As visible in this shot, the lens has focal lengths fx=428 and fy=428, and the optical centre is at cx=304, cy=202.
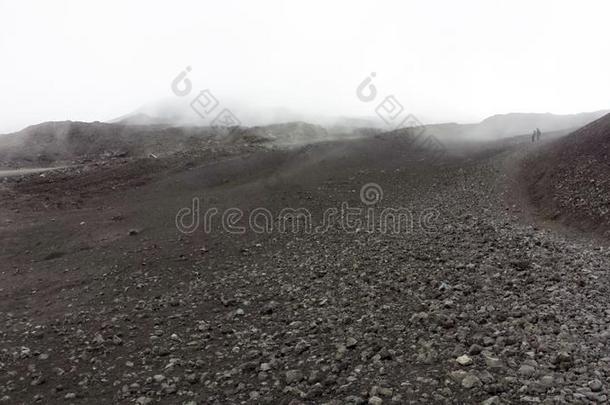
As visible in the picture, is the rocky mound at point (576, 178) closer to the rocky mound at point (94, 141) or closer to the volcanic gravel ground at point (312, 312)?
the volcanic gravel ground at point (312, 312)

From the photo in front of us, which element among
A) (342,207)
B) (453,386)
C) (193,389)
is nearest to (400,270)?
(453,386)

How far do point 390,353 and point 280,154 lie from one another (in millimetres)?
19455

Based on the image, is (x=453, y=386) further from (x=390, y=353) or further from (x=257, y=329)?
(x=257, y=329)

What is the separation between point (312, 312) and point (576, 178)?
10.8 metres

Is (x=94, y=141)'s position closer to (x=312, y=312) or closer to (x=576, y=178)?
(x=312, y=312)

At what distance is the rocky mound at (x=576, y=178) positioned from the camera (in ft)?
37.0

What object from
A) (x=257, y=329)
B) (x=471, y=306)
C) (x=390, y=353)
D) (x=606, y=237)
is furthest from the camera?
(x=606, y=237)

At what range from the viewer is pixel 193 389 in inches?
230

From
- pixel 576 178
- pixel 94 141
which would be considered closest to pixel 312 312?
pixel 576 178

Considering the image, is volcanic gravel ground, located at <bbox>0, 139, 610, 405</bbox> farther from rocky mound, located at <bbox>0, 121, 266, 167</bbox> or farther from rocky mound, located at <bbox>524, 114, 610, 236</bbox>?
rocky mound, located at <bbox>0, 121, 266, 167</bbox>

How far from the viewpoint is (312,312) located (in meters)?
7.75

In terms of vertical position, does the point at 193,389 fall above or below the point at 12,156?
below

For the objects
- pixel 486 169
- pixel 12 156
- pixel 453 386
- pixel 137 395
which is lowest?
pixel 137 395

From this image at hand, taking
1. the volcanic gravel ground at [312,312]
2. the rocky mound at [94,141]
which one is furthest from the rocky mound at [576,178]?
the rocky mound at [94,141]
